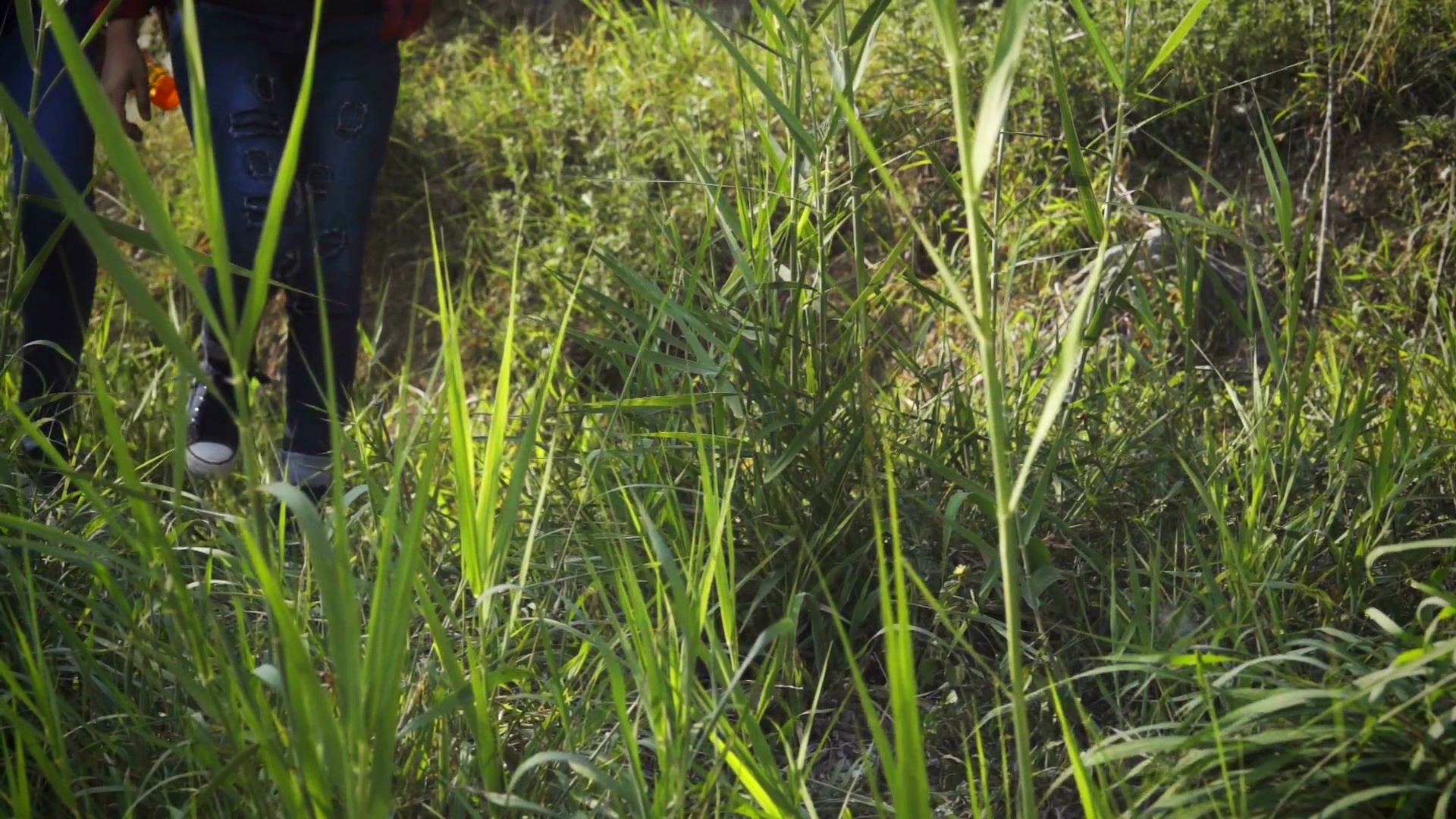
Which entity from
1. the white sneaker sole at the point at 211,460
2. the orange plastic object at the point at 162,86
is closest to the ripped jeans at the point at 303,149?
the white sneaker sole at the point at 211,460

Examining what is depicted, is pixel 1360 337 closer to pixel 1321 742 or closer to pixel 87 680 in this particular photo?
pixel 1321 742

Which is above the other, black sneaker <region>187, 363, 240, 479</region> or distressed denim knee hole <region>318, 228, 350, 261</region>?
distressed denim knee hole <region>318, 228, 350, 261</region>

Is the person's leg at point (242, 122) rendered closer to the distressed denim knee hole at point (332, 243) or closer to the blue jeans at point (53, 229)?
the distressed denim knee hole at point (332, 243)

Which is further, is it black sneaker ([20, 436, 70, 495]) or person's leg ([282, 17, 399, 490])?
person's leg ([282, 17, 399, 490])

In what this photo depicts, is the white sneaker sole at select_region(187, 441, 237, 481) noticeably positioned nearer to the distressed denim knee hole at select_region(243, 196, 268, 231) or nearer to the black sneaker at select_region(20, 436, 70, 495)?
the black sneaker at select_region(20, 436, 70, 495)

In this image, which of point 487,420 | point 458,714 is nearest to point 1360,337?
point 487,420

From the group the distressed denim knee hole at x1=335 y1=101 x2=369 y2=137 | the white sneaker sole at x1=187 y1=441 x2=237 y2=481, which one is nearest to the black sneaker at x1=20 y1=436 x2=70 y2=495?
the white sneaker sole at x1=187 y1=441 x2=237 y2=481

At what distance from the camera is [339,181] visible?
218 centimetres

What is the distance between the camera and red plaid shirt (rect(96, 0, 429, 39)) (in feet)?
7.04

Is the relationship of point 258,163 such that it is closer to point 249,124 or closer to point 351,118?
point 249,124

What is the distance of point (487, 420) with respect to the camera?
2.33 meters

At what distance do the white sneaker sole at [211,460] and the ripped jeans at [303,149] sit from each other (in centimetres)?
11

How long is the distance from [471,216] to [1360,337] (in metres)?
2.20

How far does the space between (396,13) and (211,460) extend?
0.80m
